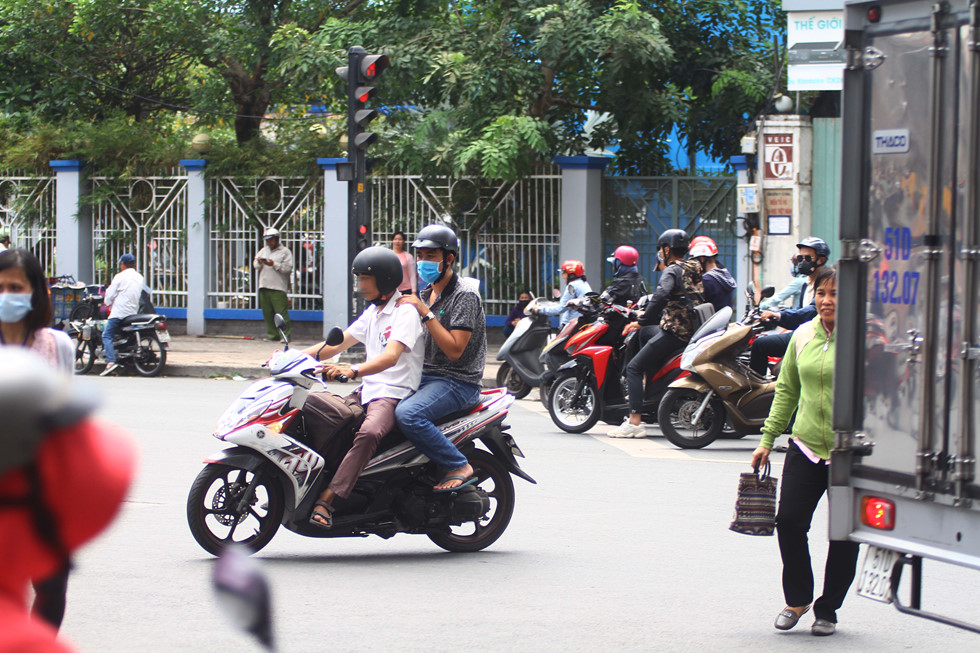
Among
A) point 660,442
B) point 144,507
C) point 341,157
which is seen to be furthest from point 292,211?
point 144,507

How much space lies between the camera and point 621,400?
34.7 feet

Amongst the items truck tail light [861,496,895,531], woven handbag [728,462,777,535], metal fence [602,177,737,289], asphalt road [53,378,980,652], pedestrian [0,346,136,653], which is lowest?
asphalt road [53,378,980,652]

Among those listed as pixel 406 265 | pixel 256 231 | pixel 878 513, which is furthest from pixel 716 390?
pixel 256 231

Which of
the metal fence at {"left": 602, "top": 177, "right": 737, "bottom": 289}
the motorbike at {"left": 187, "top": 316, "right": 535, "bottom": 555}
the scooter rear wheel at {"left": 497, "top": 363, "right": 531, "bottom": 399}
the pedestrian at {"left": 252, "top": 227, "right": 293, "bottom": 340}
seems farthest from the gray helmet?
the pedestrian at {"left": 252, "top": 227, "right": 293, "bottom": 340}

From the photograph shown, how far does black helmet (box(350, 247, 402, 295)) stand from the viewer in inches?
222

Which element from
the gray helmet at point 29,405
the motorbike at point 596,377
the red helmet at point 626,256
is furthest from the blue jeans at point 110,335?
the gray helmet at point 29,405

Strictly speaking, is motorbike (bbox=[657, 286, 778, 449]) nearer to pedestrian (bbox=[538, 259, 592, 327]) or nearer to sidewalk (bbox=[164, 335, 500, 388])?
pedestrian (bbox=[538, 259, 592, 327])

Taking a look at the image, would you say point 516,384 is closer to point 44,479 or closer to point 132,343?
point 132,343

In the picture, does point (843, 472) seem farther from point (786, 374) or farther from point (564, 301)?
point (564, 301)

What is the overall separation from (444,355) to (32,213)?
15.9 metres

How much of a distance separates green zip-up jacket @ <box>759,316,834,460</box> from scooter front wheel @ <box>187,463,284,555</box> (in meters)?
2.37

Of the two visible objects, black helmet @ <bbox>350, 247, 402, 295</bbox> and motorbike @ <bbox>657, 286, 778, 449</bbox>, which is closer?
black helmet @ <bbox>350, 247, 402, 295</bbox>

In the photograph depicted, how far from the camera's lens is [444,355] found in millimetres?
Result: 5902

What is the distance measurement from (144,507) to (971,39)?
523cm
